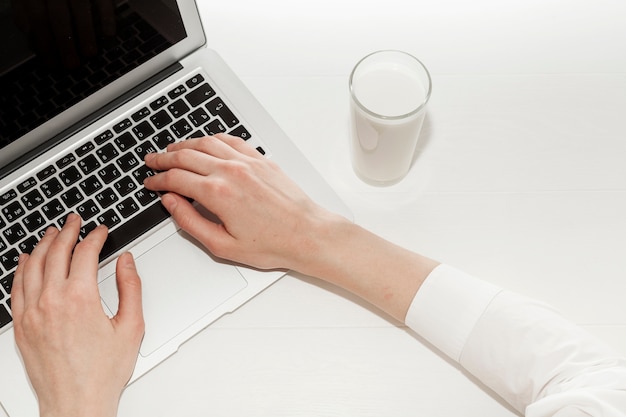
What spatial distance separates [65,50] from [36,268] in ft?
0.84

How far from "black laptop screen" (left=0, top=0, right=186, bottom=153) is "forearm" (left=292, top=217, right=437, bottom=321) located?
32 cm

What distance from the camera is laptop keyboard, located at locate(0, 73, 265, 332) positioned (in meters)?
0.81

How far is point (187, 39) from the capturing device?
0.88 m

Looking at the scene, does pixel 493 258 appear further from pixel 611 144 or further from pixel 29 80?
pixel 29 80

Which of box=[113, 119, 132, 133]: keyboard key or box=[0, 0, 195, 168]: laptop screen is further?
box=[113, 119, 132, 133]: keyboard key

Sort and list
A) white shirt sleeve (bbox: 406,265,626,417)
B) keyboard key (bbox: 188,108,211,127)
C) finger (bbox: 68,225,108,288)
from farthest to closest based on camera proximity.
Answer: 1. keyboard key (bbox: 188,108,211,127)
2. finger (bbox: 68,225,108,288)
3. white shirt sleeve (bbox: 406,265,626,417)

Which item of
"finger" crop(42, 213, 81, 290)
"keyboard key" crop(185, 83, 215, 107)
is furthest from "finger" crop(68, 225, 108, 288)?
"keyboard key" crop(185, 83, 215, 107)

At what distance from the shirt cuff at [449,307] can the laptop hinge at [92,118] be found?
0.44 meters

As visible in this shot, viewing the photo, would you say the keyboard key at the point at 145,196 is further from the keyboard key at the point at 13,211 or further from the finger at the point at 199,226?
the keyboard key at the point at 13,211

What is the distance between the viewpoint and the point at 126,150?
0.85m

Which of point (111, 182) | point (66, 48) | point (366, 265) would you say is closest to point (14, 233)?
point (111, 182)

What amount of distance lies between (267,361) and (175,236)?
19 cm

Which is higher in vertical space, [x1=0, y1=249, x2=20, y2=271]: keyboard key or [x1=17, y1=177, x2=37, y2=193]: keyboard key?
[x1=17, y1=177, x2=37, y2=193]: keyboard key

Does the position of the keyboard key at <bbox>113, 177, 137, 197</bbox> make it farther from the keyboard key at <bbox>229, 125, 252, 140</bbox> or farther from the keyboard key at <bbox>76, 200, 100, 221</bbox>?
the keyboard key at <bbox>229, 125, 252, 140</bbox>
